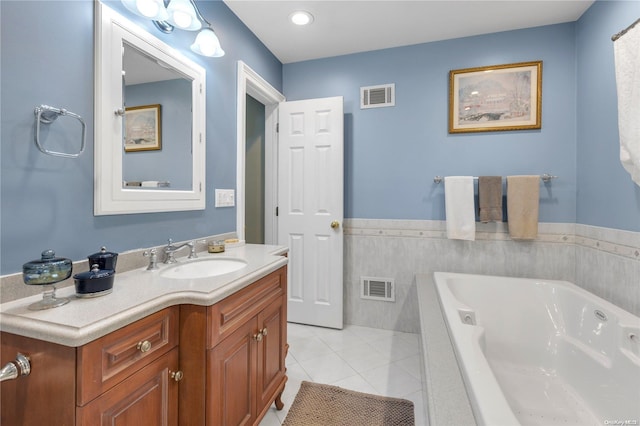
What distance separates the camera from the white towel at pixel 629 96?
1403 mm

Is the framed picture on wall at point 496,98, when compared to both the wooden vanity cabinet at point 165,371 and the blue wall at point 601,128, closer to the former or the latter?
the blue wall at point 601,128

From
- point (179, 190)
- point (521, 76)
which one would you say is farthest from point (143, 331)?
point (521, 76)

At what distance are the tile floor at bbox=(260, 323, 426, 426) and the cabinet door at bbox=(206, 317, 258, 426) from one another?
0.45m

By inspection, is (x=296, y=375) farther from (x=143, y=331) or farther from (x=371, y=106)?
(x=371, y=106)

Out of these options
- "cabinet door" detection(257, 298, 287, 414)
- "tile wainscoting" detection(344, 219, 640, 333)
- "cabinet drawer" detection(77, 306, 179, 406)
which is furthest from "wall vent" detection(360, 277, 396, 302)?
"cabinet drawer" detection(77, 306, 179, 406)

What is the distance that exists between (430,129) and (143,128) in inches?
84.1

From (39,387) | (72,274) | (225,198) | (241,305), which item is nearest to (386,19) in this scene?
(225,198)

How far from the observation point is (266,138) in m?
2.83

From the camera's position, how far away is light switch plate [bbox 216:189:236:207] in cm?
186

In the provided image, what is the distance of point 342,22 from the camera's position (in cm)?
219

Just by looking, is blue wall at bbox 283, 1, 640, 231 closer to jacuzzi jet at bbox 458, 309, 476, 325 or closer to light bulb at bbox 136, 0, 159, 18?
jacuzzi jet at bbox 458, 309, 476, 325

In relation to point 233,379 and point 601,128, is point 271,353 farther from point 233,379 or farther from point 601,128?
point 601,128

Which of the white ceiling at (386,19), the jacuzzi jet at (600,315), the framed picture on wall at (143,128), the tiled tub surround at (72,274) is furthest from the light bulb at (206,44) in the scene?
the jacuzzi jet at (600,315)

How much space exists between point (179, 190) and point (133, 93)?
0.49 metres
